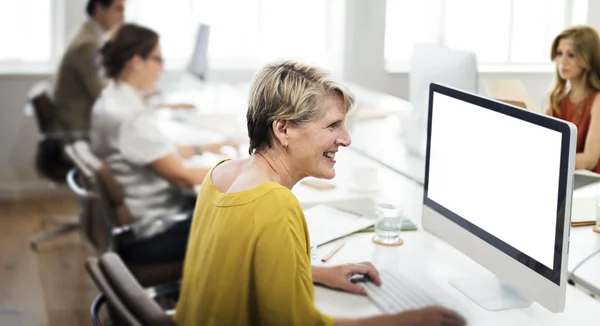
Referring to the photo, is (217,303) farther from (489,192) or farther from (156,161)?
(156,161)

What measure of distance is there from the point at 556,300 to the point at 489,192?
29cm

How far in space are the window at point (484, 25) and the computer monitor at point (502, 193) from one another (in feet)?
10.8

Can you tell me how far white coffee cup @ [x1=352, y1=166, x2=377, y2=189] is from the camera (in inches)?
114

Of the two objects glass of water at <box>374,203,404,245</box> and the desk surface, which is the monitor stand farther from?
glass of water at <box>374,203,404,245</box>

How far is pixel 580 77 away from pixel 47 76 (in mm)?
3273

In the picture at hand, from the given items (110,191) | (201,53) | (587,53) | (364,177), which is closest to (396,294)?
(364,177)

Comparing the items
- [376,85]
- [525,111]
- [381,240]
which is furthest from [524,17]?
[525,111]

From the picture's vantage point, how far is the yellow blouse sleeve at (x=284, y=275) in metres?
1.58

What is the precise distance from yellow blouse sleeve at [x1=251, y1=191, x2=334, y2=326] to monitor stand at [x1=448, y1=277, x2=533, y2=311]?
→ 0.44m

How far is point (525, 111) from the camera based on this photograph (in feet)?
5.58

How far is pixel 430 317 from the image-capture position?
1747 millimetres

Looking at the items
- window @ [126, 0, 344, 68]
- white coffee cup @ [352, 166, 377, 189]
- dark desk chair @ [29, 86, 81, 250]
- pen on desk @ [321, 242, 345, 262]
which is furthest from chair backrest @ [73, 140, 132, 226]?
window @ [126, 0, 344, 68]

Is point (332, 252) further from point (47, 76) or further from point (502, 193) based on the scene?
point (47, 76)

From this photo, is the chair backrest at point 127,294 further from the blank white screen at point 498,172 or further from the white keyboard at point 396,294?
the blank white screen at point 498,172
